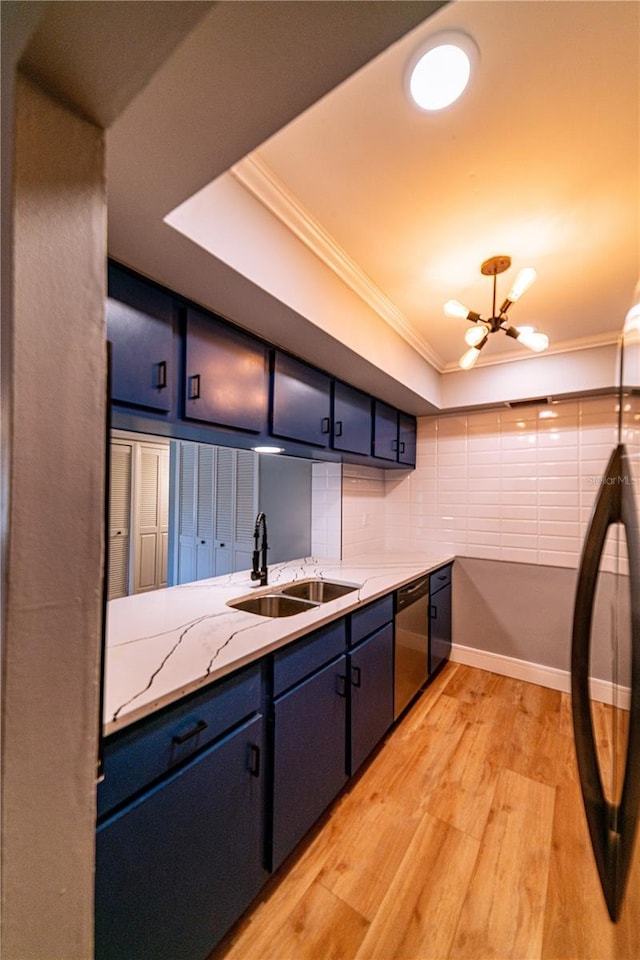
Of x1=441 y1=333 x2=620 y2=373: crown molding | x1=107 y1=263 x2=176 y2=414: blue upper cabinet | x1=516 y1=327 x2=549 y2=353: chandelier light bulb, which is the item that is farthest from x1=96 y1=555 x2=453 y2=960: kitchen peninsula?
x1=441 y1=333 x2=620 y2=373: crown molding

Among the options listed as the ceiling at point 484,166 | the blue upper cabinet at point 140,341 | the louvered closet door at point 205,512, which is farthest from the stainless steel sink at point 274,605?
the louvered closet door at point 205,512

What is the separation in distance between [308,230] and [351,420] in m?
1.06

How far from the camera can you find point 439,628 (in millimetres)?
2693

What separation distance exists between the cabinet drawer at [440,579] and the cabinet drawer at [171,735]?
67.6 inches

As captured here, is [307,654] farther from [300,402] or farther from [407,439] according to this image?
[407,439]

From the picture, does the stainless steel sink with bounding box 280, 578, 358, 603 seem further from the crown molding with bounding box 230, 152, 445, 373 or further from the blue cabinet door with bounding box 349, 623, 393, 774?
the crown molding with bounding box 230, 152, 445, 373

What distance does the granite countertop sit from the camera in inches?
34.4

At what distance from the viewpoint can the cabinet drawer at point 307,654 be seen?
1208 mm

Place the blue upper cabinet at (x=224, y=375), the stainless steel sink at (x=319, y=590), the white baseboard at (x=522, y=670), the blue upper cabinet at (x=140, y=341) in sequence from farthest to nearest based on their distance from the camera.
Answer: the white baseboard at (x=522, y=670), the stainless steel sink at (x=319, y=590), the blue upper cabinet at (x=224, y=375), the blue upper cabinet at (x=140, y=341)

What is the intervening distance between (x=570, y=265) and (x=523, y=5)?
1.08 m

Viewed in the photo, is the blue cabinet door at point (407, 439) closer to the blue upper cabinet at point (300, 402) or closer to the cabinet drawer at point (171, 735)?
the blue upper cabinet at point (300, 402)

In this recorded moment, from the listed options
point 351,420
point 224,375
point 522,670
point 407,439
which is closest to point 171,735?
point 224,375

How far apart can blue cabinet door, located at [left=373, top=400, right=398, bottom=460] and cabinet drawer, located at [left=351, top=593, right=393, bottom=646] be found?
1.01 metres

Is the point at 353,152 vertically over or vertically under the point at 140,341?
over
